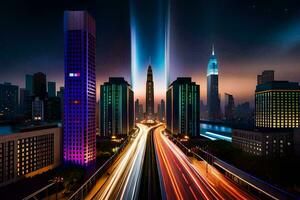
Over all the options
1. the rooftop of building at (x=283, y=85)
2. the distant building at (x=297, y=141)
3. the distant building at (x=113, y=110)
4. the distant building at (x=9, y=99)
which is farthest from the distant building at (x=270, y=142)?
the distant building at (x=9, y=99)

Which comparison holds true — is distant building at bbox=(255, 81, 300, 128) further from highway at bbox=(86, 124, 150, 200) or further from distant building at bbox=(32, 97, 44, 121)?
distant building at bbox=(32, 97, 44, 121)

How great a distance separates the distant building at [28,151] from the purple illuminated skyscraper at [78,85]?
10.5 feet

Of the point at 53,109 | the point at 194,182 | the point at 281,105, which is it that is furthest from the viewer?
the point at 53,109

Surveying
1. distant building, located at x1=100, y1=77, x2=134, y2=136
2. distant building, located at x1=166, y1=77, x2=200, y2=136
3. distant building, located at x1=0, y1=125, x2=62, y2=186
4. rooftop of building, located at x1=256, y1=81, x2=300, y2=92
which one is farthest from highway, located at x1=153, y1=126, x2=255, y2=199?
rooftop of building, located at x1=256, y1=81, x2=300, y2=92

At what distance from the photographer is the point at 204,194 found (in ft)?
89.7

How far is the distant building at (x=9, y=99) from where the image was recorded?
130625 mm

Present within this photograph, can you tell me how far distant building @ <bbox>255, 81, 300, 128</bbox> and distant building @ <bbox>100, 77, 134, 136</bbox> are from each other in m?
67.6

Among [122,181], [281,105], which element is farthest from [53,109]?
[281,105]

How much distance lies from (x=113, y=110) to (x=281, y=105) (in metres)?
78.1

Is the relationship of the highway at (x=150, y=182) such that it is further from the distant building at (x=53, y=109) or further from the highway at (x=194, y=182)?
the distant building at (x=53, y=109)

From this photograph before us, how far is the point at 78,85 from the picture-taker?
53.3 m

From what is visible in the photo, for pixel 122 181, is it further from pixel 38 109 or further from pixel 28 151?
pixel 38 109

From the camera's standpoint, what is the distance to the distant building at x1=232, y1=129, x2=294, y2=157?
60.5 m

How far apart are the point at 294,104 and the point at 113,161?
8853 cm
